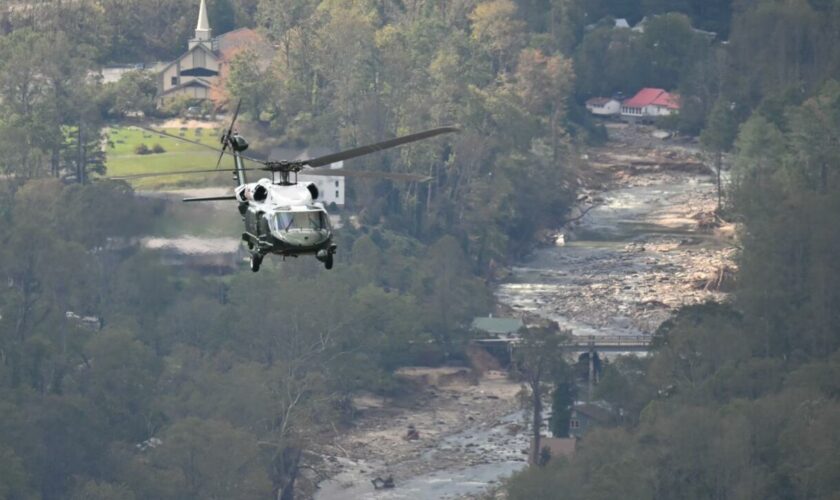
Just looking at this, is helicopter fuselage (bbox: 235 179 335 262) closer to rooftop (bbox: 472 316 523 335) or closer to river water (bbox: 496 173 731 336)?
rooftop (bbox: 472 316 523 335)

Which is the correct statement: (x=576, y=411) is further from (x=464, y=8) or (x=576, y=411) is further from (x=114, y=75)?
(x=464, y=8)

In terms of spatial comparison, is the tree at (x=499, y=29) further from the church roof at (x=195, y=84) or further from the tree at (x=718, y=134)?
the church roof at (x=195, y=84)

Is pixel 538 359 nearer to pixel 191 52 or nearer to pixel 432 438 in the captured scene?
pixel 432 438

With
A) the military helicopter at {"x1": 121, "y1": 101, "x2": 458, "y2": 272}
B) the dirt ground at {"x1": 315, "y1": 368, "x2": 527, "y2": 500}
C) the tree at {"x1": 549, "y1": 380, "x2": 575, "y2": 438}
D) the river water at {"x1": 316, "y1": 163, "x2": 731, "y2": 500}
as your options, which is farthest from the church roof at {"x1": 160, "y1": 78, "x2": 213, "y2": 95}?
the military helicopter at {"x1": 121, "y1": 101, "x2": 458, "y2": 272}

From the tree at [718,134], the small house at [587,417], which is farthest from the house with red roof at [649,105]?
the small house at [587,417]

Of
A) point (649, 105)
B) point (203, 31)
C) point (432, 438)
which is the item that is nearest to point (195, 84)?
point (203, 31)

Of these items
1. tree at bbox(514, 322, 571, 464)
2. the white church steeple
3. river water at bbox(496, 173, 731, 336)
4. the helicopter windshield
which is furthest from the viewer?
the white church steeple

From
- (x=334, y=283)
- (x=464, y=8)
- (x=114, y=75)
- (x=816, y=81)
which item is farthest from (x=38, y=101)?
(x=816, y=81)
